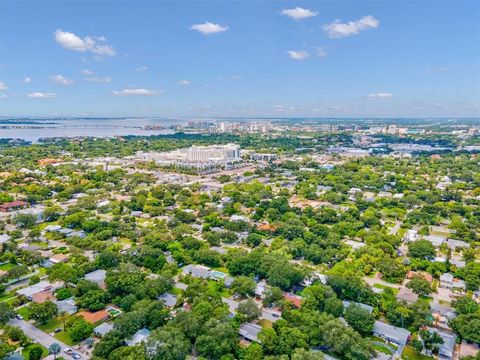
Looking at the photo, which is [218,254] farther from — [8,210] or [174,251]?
[8,210]

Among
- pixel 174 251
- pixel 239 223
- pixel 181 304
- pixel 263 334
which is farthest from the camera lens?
pixel 239 223

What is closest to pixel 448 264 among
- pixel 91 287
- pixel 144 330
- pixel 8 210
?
pixel 144 330

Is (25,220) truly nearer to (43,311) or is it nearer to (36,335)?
(43,311)

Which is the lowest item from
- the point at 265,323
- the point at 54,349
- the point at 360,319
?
the point at 265,323

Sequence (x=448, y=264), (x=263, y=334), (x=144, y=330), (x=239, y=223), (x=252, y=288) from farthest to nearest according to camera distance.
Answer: (x=239, y=223)
(x=448, y=264)
(x=252, y=288)
(x=144, y=330)
(x=263, y=334)

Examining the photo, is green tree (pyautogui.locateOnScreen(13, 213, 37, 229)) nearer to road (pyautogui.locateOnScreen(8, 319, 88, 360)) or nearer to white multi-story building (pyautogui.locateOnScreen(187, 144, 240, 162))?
road (pyautogui.locateOnScreen(8, 319, 88, 360))

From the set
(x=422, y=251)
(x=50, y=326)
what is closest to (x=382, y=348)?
(x=422, y=251)
